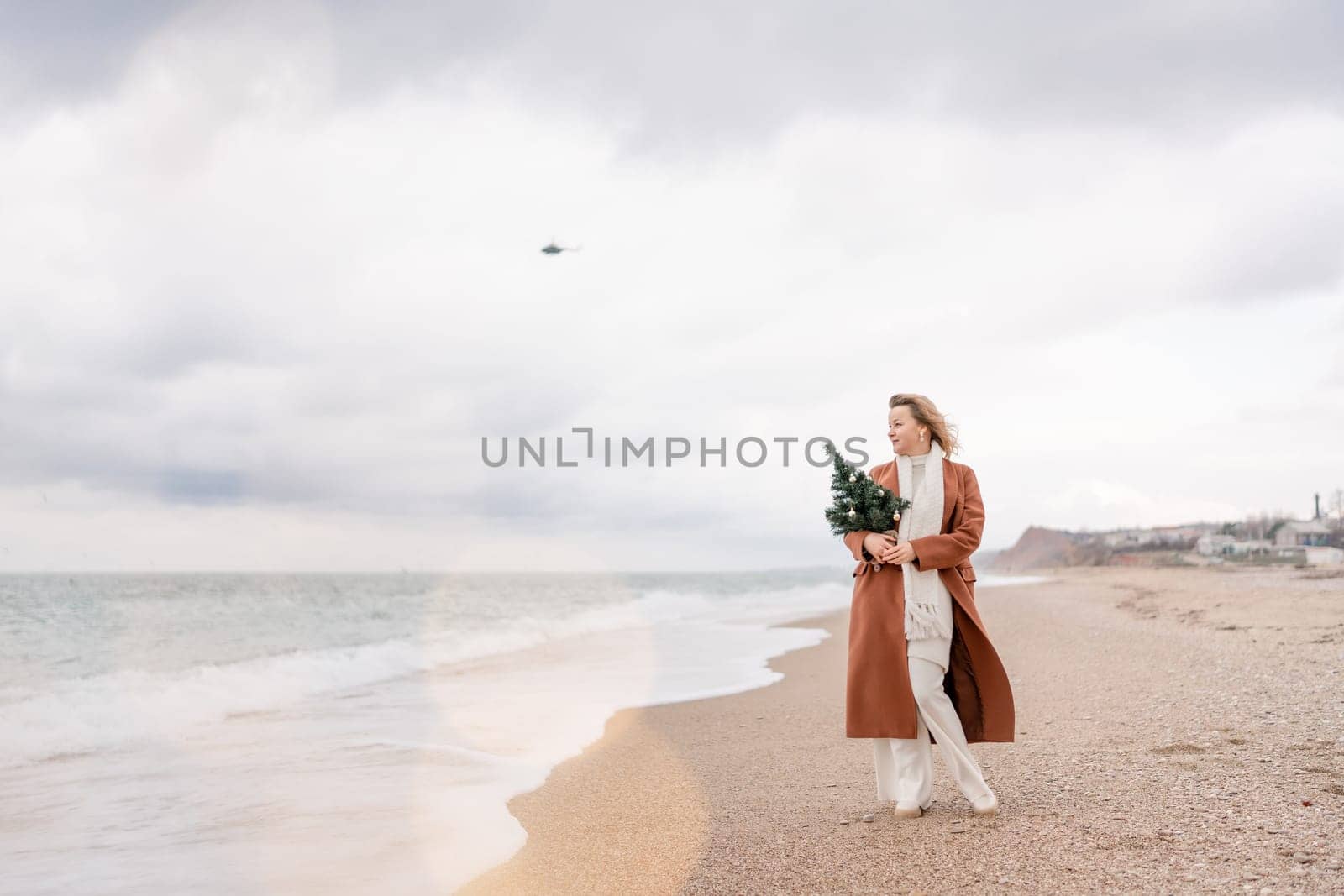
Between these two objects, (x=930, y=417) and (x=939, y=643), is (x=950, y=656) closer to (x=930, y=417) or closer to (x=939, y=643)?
(x=939, y=643)

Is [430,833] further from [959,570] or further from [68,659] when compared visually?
[68,659]

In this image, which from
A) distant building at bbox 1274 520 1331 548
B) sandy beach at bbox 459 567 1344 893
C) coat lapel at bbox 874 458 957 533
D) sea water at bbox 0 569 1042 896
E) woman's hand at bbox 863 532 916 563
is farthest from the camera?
distant building at bbox 1274 520 1331 548

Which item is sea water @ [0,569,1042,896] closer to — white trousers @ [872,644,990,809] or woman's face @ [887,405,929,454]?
white trousers @ [872,644,990,809]

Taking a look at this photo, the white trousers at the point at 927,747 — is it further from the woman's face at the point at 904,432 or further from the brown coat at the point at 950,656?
the woman's face at the point at 904,432

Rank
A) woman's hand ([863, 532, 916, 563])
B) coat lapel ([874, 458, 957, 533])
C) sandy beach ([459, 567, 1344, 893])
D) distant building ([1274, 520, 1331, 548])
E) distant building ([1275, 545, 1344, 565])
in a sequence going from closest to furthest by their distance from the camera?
sandy beach ([459, 567, 1344, 893])
woman's hand ([863, 532, 916, 563])
coat lapel ([874, 458, 957, 533])
distant building ([1275, 545, 1344, 565])
distant building ([1274, 520, 1331, 548])

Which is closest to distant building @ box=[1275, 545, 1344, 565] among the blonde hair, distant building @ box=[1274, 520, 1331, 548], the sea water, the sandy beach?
distant building @ box=[1274, 520, 1331, 548]

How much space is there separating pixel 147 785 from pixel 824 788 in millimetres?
4840

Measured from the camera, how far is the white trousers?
159 inches

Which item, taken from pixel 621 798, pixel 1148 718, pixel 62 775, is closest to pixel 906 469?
pixel 621 798

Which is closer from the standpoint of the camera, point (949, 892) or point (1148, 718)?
point (949, 892)

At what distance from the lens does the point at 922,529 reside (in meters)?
4.19

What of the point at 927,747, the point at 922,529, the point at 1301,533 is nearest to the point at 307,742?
the point at 927,747

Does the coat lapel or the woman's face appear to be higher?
the woman's face

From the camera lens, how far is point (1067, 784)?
4.63m
